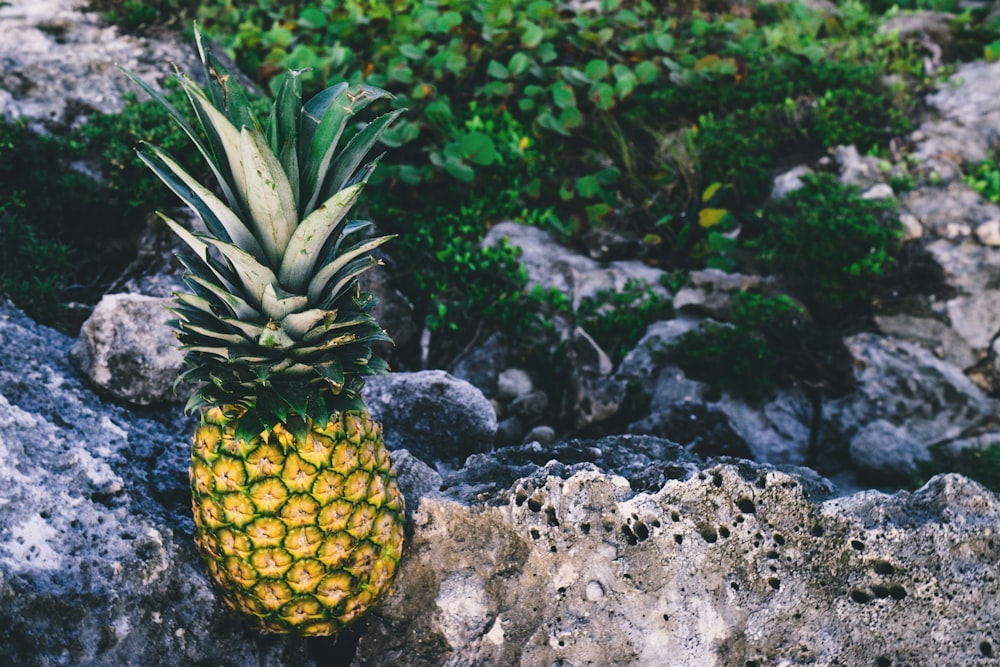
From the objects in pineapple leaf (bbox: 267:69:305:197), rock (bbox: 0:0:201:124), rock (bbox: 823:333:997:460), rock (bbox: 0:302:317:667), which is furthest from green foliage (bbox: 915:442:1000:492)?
rock (bbox: 0:0:201:124)

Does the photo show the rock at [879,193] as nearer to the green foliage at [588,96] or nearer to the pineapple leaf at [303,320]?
the green foliage at [588,96]

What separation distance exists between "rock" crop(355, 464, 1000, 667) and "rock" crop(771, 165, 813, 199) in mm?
3027

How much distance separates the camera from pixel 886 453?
3.99 meters

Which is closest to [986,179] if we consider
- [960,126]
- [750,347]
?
[960,126]

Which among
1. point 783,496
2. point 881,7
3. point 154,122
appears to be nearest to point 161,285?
point 154,122

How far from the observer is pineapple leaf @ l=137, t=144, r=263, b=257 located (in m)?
2.21

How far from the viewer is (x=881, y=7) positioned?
26.7ft

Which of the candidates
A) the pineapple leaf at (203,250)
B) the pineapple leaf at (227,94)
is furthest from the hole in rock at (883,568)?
the pineapple leaf at (227,94)

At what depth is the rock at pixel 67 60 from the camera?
448 centimetres

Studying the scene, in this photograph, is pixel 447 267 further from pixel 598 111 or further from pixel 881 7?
pixel 881 7

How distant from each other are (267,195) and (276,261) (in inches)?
9.3

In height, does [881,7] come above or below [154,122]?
below

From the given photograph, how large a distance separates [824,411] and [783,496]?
6.52ft

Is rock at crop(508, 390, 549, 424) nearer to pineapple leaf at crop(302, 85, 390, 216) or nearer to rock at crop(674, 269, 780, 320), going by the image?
rock at crop(674, 269, 780, 320)
